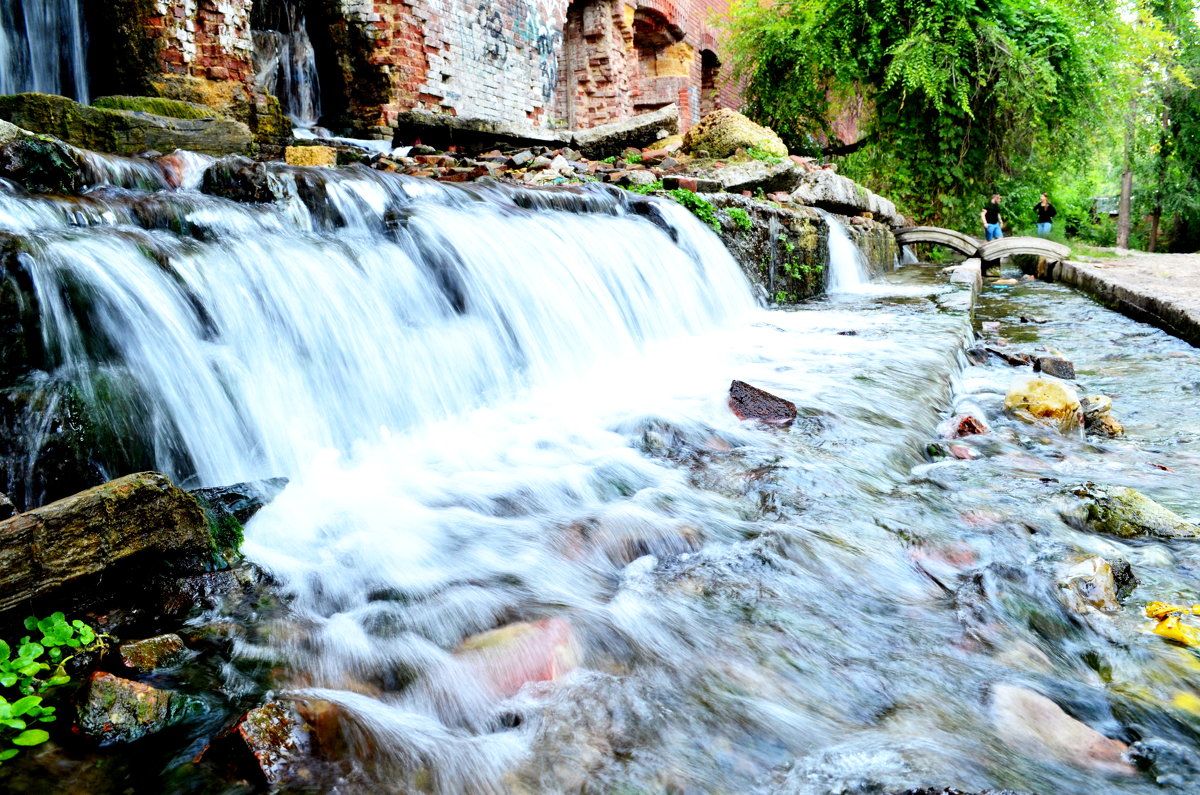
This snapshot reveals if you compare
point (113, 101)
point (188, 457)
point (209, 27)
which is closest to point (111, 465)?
point (188, 457)

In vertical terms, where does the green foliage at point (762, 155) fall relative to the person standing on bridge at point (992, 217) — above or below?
above

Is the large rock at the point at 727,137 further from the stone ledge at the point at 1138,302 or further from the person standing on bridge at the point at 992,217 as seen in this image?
the person standing on bridge at the point at 992,217

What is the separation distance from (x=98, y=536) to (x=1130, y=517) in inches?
91.7

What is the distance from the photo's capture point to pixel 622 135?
886cm

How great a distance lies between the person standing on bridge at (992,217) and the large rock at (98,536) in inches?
510

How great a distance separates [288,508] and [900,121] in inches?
472

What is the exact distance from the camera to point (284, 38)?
9039 millimetres

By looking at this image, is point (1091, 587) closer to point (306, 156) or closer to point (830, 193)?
point (306, 156)

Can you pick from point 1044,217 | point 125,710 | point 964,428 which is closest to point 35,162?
point 125,710

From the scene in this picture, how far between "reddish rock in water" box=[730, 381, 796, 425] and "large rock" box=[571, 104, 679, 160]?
6.39m

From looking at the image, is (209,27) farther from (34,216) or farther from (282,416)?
(282,416)

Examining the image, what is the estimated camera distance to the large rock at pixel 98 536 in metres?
1.29

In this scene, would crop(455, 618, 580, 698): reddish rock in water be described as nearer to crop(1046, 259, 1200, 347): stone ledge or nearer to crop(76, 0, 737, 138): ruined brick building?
crop(1046, 259, 1200, 347): stone ledge

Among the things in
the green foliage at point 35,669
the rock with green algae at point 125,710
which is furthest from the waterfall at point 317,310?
the rock with green algae at point 125,710
